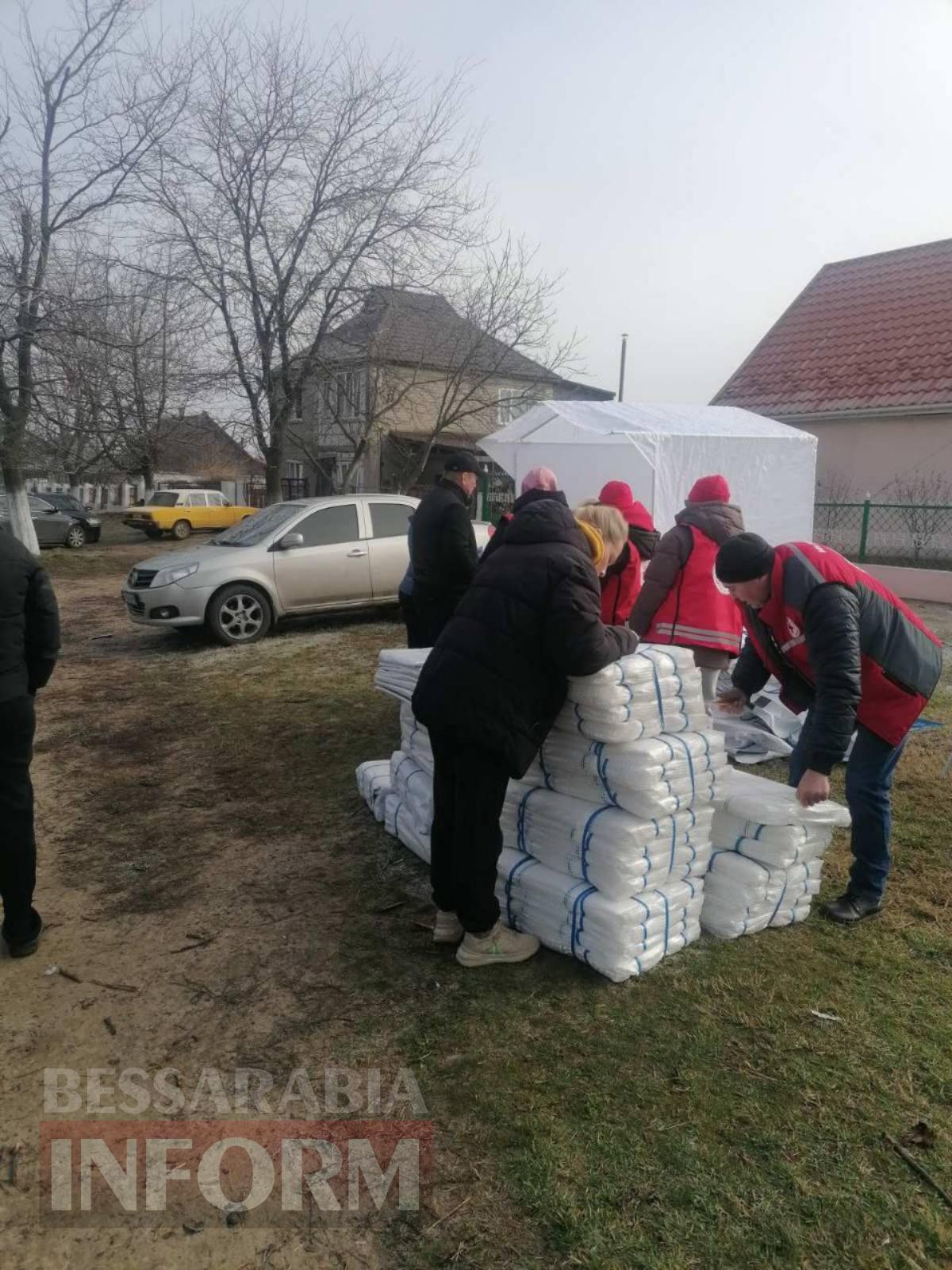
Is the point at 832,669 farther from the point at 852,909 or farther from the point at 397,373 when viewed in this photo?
the point at 397,373

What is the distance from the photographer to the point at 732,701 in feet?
13.1

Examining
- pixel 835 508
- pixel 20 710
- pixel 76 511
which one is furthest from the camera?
pixel 76 511

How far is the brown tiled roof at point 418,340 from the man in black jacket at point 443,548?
38.7 feet

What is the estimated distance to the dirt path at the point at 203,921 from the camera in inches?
87.5

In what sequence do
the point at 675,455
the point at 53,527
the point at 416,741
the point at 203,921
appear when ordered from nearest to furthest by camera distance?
the point at 203,921 < the point at 416,741 < the point at 675,455 < the point at 53,527

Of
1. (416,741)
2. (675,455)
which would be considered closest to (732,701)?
(416,741)

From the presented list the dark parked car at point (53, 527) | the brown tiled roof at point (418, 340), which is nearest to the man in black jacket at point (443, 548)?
the brown tiled roof at point (418, 340)

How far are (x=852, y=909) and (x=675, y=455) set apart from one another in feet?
21.2

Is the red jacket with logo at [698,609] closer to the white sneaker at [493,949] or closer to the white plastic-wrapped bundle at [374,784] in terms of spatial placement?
the white plastic-wrapped bundle at [374,784]

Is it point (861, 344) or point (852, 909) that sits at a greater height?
point (861, 344)

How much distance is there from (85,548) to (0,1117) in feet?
77.1

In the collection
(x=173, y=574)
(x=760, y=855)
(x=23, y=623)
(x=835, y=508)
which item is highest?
(x=835, y=508)

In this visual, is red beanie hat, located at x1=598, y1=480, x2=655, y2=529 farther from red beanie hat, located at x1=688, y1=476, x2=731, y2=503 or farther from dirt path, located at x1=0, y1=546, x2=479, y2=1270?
dirt path, located at x1=0, y1=546, x2=479, y2=1270

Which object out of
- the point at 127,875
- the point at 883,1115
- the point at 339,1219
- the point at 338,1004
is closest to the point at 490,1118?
the point at 339,1219
